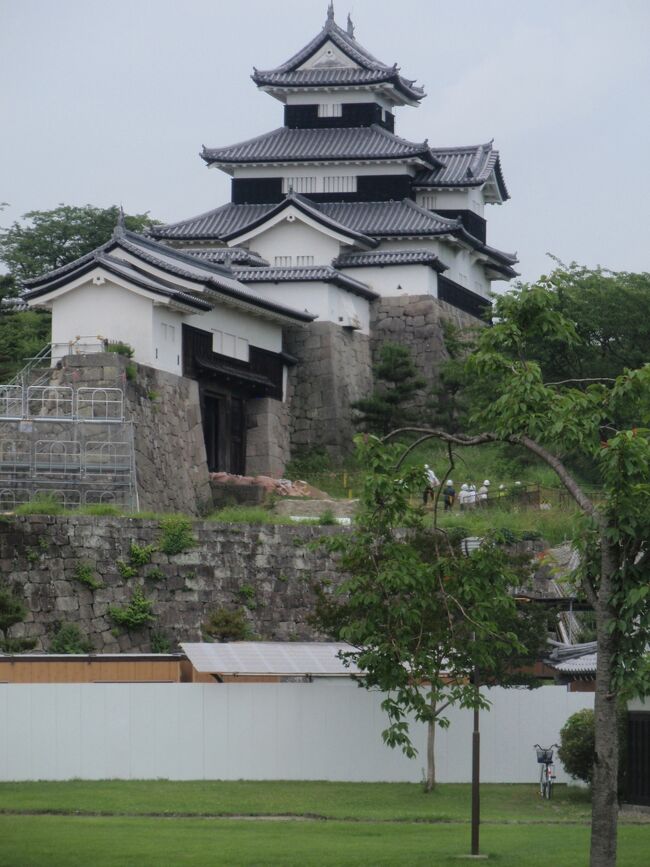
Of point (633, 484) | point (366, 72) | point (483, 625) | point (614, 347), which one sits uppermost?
point (366, 72)

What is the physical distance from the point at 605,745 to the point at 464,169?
4463 cm

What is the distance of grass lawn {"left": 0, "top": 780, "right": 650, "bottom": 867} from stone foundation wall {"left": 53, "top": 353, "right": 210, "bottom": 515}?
55.8 ft

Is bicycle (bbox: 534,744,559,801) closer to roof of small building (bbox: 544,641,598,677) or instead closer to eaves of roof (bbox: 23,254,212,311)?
roof of small building (bbox: 544,641,598,677)

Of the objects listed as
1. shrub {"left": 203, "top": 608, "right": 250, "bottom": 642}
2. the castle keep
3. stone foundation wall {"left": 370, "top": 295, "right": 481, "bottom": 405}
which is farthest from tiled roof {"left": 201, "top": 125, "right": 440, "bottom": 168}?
shrub {"left": 203, "top": 608, "right": 250, "bottom": 642}

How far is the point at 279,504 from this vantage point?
42.4m

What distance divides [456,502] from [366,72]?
784 inches

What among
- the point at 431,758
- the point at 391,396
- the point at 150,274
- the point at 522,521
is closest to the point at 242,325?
the point at 150,274

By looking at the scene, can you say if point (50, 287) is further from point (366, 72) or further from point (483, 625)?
point (483, 625)

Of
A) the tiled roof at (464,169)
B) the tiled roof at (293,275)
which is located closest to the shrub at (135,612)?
the tiled roof at (293,275)

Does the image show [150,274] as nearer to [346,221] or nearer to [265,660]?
[346,221]

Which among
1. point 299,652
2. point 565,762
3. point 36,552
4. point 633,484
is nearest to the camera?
point 633,484

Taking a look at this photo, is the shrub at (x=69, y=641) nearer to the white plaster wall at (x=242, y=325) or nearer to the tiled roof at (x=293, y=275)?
the white plaster wall at (x=242, y=325)

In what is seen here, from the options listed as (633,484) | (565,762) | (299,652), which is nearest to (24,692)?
(299,652)

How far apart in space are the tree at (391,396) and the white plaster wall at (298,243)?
3.60 m
